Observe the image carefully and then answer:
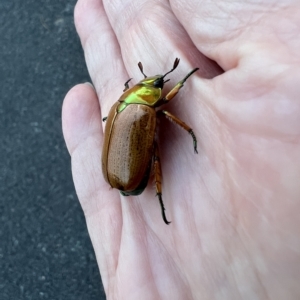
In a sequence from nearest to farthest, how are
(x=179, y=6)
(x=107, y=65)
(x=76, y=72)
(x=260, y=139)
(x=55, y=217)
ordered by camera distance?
(x=260, y=139)
(x=179, y=6)
(x=107, y=65)
(x=55, y=217)
(x=76, y=72)

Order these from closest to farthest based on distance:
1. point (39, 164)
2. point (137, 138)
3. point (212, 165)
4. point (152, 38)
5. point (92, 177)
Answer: point (212, 165), point (137, 138), point (152, 38), point (92, 177), point (39, 164)

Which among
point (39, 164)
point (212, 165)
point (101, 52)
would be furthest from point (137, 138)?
point (39, 164)

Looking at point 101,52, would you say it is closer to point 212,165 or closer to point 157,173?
point 157,173

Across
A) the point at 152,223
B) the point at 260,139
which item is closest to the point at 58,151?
the point at 152,223

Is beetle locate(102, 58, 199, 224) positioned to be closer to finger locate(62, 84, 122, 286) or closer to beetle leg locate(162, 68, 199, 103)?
beetle leg locate(162, 68, 199, 103)

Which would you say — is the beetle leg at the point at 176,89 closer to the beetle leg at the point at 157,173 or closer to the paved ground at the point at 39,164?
the beetle leg at the point at 157,173

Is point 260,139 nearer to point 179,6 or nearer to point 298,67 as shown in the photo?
point 298,67

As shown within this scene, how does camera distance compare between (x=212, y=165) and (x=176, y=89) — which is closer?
(x=212, y=165)

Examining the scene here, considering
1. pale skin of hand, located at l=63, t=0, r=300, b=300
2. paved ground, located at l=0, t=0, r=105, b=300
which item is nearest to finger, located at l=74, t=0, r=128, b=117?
pale skin of hand, located at l=63, t=0, r=300, b=300
